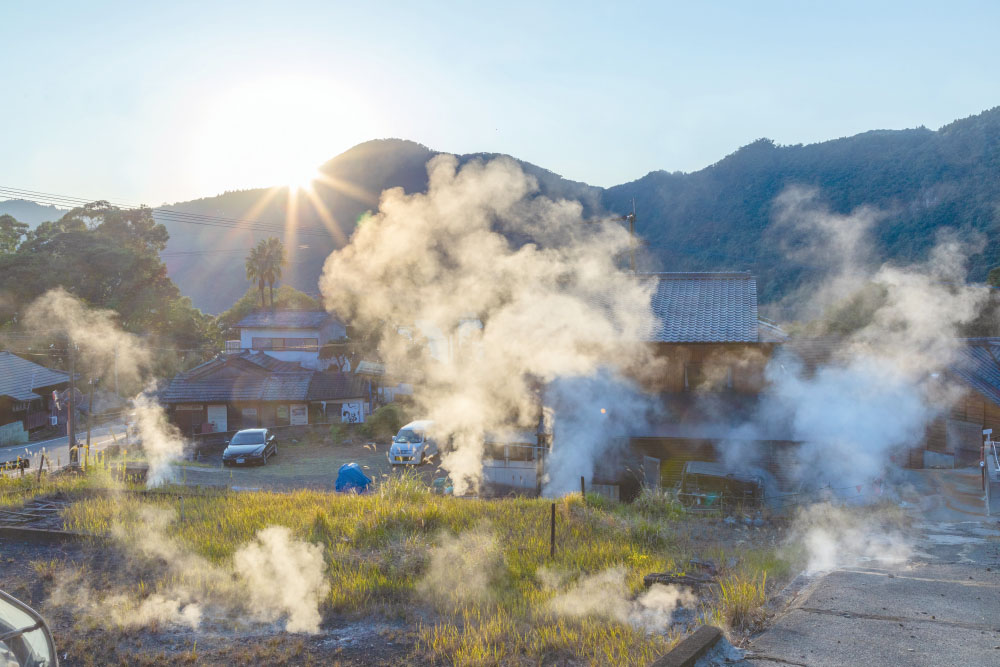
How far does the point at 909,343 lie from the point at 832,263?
111 feet

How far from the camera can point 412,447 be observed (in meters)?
20.6

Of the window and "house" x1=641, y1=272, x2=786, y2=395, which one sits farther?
the window

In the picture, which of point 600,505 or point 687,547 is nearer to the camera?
point 687,547

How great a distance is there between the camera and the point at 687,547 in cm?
859

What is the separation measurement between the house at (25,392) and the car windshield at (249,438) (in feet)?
41.7

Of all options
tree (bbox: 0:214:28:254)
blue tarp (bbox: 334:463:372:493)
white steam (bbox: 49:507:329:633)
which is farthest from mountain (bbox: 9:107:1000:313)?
white steam (bbox: 49:507:329:633)

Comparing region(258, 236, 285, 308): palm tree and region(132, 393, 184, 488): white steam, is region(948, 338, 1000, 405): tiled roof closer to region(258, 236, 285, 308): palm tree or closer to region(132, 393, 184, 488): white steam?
region(132, 393, 184, 488): white steam

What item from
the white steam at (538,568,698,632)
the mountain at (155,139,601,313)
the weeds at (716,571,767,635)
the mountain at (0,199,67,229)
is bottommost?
the white steam at (538,568,698,632)

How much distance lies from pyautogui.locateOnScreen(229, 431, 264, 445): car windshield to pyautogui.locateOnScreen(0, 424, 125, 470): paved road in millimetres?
4837

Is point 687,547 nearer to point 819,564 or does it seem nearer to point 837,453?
point 819,564

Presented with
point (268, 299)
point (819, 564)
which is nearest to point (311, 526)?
point (819, 564)

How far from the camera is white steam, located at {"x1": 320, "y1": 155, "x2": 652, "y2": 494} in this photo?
16609 millimetres

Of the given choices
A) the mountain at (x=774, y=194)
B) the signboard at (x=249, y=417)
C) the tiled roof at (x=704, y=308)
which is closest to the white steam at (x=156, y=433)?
the signboard at (x=249, y=417)

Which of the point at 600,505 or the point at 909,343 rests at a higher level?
the point at 909,343
